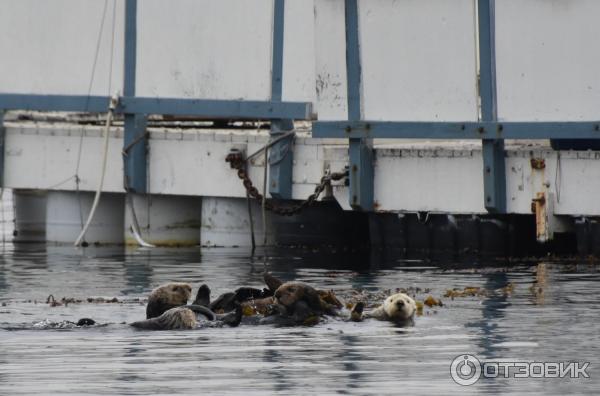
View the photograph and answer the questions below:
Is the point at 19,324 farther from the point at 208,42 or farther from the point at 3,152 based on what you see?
the point at 3,152

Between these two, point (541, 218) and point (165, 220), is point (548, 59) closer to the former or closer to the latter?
point (541, 218)

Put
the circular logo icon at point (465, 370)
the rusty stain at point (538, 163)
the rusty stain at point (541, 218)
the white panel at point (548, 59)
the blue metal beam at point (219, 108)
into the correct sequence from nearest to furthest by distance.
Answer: the circular logo icon at point (465, 370)
the white panel at point (548, 59)
the rusty stain at point (541, 218)
the rusty stain at point (538, 163)
the blue metal beam at point (219, 108)

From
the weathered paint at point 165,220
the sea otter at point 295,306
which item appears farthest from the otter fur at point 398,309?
the weathered paint at point 165,220

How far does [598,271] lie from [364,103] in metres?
6.02

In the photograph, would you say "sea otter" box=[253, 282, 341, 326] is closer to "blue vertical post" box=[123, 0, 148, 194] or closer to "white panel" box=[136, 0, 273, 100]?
"white panel" box=[136, 0, 273, 100]

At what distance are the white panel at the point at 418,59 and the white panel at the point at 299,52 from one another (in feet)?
7.53

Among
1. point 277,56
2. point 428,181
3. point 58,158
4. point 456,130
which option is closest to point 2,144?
point 58,158

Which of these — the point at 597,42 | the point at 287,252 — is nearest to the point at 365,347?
the point at 597,42

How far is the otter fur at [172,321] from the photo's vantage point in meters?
19.1

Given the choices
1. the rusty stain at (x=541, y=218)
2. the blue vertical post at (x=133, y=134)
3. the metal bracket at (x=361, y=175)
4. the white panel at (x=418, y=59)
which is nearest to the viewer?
the rusty stain at (x=541, y=218)

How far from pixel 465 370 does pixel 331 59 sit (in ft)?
49.7

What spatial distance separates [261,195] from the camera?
104ft
